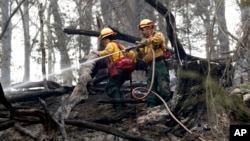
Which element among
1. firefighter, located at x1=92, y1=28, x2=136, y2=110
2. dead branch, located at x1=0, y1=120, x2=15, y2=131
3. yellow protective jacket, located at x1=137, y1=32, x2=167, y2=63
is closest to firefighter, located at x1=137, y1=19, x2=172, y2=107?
yellow protective jacket, located at x1=137, y1=32, x2=167, y2=63

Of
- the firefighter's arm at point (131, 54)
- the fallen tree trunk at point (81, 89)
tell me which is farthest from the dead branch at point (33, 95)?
the firefighter's arm at point (131, 54)

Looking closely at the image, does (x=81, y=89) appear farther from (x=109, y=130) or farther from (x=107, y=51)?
(x=109, y=130)

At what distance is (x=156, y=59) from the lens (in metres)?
7.21

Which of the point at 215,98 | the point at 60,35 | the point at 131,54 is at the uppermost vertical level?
the point at 60,35

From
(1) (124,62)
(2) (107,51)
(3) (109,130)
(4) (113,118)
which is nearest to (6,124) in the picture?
(3) (109,130)

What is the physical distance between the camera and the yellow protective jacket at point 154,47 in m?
6.99

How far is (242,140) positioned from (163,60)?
2984 millimetres

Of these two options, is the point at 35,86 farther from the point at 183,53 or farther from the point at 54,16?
the point at 54,16

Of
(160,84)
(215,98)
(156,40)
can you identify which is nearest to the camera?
(215,98)

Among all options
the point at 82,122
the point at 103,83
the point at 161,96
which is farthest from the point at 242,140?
the point at 103,83

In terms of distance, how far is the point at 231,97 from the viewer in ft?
18.7

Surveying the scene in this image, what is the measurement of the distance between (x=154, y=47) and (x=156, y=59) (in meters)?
0.24

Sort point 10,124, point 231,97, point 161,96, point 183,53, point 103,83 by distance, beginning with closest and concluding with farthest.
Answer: point 10,124 → point 231,97 → point 161,96 → point 183,53 → point 103,83

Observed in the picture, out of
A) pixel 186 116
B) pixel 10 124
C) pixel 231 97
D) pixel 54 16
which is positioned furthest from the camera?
pixel 54 16
